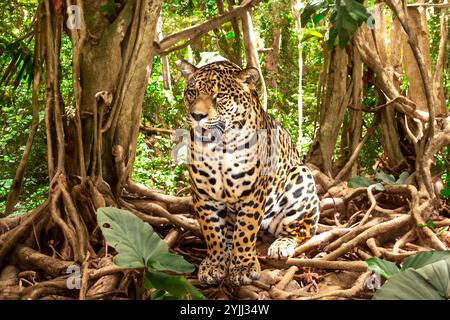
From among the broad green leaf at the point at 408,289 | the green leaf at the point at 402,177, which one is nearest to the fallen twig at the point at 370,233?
the green leaf at the point at 402,177

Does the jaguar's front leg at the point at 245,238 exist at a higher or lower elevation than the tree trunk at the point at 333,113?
lower

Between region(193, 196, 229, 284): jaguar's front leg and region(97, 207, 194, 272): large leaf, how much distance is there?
1.38 ft

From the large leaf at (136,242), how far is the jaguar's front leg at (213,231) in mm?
421

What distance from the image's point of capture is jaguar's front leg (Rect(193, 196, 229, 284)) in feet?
10.8

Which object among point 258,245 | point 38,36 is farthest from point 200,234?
point 38,36

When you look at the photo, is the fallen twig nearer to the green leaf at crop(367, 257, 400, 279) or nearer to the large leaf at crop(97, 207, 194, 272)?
the green leaf at crop(367, 257, 400, 279)

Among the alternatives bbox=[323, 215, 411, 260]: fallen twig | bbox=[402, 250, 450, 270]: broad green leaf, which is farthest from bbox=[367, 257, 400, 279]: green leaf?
bbox=[323, 215, 411, 260]: fallen twig

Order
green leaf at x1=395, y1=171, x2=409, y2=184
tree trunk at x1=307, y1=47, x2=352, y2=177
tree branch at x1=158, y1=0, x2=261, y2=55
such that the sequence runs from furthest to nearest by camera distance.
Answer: tree trunk at x1=307, y1=47, x2=352, y2=177
green leaf at x1=395, y1=171, x2=409, y2=184
tree branch at x1=158, y1=0, x2=261, y2=55

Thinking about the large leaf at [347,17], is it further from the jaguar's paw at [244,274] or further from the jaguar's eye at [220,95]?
the jaguar's paw at [244,274]

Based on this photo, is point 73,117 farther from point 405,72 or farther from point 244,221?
point 405,72

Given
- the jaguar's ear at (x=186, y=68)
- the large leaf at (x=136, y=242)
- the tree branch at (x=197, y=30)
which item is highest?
the tree branch at (x=197, y=30)

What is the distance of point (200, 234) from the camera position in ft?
12.4

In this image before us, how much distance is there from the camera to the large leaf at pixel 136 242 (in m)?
2.69
